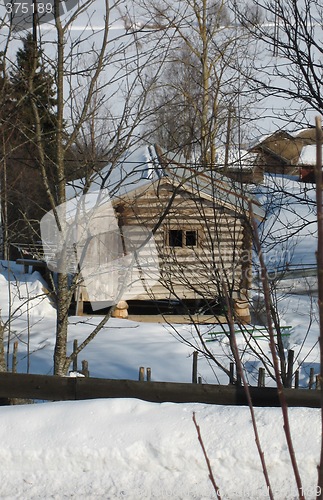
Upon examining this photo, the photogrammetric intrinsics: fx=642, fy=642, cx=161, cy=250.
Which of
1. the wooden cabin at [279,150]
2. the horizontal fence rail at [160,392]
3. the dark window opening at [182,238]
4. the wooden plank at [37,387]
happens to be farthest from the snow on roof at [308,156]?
the wooden plank at [37,387]

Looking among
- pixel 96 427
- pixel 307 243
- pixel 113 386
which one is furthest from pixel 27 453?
pixel 307 243

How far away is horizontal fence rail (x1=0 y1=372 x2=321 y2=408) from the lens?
15.0 ft

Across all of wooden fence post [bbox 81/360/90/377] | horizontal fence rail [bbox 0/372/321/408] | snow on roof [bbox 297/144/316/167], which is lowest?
wooden fence post [bbox 81/360/90/377]

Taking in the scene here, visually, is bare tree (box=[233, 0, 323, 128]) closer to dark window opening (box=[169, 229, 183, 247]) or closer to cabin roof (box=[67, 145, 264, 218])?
cabin roof (box=[67, 145, 264, 218])

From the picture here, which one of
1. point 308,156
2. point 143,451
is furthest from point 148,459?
point 308,156

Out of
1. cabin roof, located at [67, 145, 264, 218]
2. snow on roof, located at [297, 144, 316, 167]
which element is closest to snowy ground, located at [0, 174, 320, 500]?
cabin roof, located at [67, 145, 264, 218]

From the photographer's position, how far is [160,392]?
4.64 meters

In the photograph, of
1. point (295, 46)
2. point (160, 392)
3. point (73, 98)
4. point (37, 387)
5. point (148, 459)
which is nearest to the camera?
point (148, 459)

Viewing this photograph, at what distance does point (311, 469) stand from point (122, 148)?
11.3 ft

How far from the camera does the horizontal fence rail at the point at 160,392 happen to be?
458cm

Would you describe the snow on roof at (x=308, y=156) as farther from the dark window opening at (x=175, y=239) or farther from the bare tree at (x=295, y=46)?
the dark window opening at (x=175, y=239)

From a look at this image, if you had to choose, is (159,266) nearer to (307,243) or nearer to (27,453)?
(27,453)

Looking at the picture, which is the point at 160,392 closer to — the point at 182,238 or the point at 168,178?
the point at 168,178

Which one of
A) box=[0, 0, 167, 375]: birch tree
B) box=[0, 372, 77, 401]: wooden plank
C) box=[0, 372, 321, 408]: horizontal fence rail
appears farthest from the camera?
box=[0, 0, 167, 375]: birch tree
